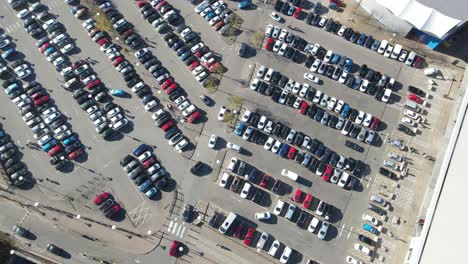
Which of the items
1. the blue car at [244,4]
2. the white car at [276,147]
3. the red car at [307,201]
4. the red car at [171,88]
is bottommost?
the red car at [307,201]

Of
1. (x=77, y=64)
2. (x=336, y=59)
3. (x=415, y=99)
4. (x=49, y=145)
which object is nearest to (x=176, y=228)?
(x=49, y=145)

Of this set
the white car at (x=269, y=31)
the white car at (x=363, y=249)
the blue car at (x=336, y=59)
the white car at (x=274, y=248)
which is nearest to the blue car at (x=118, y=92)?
the white car at (x=269, y=31)

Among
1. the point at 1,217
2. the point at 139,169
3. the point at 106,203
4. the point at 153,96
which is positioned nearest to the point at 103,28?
the point at 153,96

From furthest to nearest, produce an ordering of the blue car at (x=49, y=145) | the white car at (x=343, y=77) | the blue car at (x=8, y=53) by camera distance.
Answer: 1. the white car at (x=343, y=77)
2. the blue car at (x=8, y=53)
3. the blue car at (x=49, y=145)

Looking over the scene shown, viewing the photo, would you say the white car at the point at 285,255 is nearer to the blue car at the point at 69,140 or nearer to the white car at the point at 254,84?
the white car at the point at 254,84

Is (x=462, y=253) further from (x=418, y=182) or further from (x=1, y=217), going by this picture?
(x=1, y=217)

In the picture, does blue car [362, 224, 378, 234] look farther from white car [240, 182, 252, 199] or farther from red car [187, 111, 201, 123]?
red car [187, 111, 201, 123]

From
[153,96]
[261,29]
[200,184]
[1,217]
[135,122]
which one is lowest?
[1,217]
